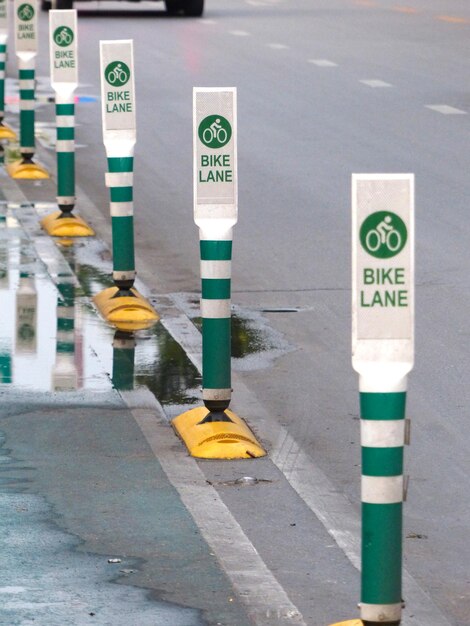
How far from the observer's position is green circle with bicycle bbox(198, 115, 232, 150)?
7.13m

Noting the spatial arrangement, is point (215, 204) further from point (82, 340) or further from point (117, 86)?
point (117, 86)

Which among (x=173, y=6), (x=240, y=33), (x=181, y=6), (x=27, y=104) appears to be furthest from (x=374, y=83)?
(x=173, y=6)

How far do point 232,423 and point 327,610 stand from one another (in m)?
2.08

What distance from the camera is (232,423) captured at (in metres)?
7.49

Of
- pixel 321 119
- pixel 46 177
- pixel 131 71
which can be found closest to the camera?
pixel 131 71

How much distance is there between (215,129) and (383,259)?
2.47 m

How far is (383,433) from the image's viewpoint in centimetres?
492

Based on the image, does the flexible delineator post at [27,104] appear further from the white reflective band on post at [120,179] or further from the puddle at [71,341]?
the white reflective band on post at [120,179]

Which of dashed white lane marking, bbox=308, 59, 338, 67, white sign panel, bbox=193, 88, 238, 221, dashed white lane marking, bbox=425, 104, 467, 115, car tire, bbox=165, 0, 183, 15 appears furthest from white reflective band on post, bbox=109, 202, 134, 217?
car tire, bbox=165, 0, 183, 15

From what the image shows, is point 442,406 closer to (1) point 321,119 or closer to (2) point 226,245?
(2) point 226,245

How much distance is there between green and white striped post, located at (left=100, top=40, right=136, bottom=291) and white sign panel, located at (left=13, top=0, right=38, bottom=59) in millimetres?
5992

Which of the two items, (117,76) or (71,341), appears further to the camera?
(117,76)

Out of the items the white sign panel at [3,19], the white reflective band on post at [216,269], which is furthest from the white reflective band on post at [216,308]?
A: the white sign panel at [3,19]

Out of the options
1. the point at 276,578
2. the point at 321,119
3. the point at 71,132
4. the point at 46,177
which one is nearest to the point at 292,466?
the point at 276,578
